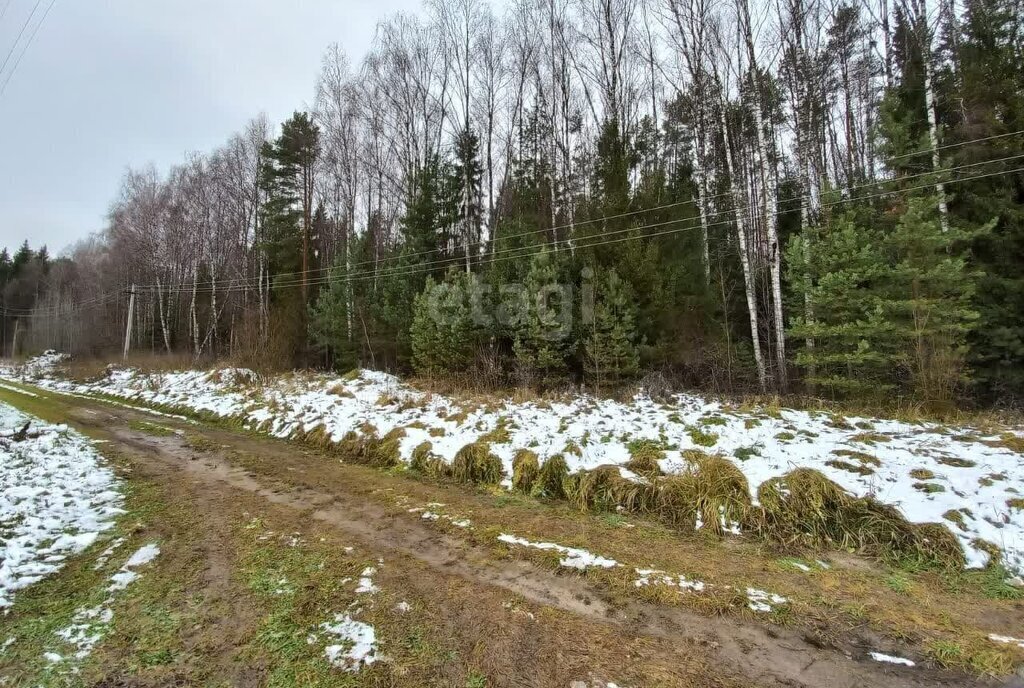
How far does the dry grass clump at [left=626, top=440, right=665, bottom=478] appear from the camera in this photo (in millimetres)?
5289

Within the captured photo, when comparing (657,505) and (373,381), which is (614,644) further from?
(373,381)

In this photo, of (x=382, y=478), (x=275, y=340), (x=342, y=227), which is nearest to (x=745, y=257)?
(x=382, y=478)

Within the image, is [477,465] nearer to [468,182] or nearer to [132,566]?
[132,566]

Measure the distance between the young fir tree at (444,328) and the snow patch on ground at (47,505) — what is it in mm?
7803

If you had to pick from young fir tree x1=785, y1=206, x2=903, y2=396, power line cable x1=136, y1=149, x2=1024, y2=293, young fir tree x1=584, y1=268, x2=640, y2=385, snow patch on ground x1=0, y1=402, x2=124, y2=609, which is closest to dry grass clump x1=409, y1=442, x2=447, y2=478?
snow patch on ground x1=0, y1=402, x2=124, y2=609

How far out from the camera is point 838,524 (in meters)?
4.19

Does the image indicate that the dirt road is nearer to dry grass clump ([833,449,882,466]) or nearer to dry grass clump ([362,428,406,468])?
dry grass clump ([362,428,406,468])

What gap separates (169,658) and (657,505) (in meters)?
4.38

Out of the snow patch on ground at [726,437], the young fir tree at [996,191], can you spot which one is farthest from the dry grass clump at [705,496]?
the young fir tree at [996,191]

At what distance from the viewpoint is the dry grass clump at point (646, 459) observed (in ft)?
17.4

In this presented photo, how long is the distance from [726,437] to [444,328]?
345 inches

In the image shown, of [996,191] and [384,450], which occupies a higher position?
[996,191]

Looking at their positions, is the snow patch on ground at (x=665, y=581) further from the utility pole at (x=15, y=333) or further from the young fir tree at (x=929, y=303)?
the utility pole at (x=15, y=333)

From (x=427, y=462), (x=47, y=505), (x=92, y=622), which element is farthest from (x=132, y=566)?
(x=427, y=462)
